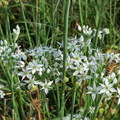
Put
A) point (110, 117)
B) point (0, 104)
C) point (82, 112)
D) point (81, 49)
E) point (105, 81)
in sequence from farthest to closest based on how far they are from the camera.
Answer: point (0, 104)
point (110, 117)
point (82, 112)
point (81, 49)
point (105, 81)

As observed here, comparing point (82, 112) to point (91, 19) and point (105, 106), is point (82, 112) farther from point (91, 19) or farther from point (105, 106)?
point (91, 19)

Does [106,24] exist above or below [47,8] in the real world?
below

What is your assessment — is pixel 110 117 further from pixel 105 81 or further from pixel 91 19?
pixel 91 19

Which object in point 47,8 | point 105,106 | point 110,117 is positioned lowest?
point 110,117

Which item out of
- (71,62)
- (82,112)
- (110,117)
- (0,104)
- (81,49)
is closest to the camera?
(71,62)

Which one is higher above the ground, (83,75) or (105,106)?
(83,75)

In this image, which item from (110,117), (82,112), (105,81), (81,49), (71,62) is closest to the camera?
(105,81)

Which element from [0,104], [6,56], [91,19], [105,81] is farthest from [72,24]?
[105,81]

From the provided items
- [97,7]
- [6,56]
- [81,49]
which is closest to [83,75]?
[81,49]

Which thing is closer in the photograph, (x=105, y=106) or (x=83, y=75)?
(x=83, y=75)
